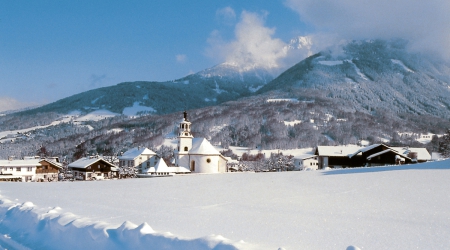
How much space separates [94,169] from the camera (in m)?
Result: 61.4

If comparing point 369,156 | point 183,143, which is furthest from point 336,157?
point 183,143

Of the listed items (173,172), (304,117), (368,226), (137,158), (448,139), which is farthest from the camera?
(304,117)

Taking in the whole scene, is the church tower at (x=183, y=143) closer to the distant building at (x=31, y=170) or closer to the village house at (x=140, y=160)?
the village house at (x=140, y=160)

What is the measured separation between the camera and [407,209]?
15.1 m

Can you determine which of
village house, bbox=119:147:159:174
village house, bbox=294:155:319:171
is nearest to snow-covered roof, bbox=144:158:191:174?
village house, bbox=119:147:159:174

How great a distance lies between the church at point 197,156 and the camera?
2179 inches

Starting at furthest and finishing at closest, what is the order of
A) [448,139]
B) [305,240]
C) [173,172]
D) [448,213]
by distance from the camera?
[448,139] → [173,172] → [448,213] → [305,240]

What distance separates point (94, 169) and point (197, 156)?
58.8 feet

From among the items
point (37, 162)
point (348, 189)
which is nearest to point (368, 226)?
point (348, 189)

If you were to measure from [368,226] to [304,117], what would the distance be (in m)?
174

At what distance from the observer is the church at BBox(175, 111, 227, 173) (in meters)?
55.3

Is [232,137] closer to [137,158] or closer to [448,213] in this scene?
[137,158]

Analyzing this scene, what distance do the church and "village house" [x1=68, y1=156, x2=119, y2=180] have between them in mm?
12985

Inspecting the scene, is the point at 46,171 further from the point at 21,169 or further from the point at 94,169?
the point at 94,169
